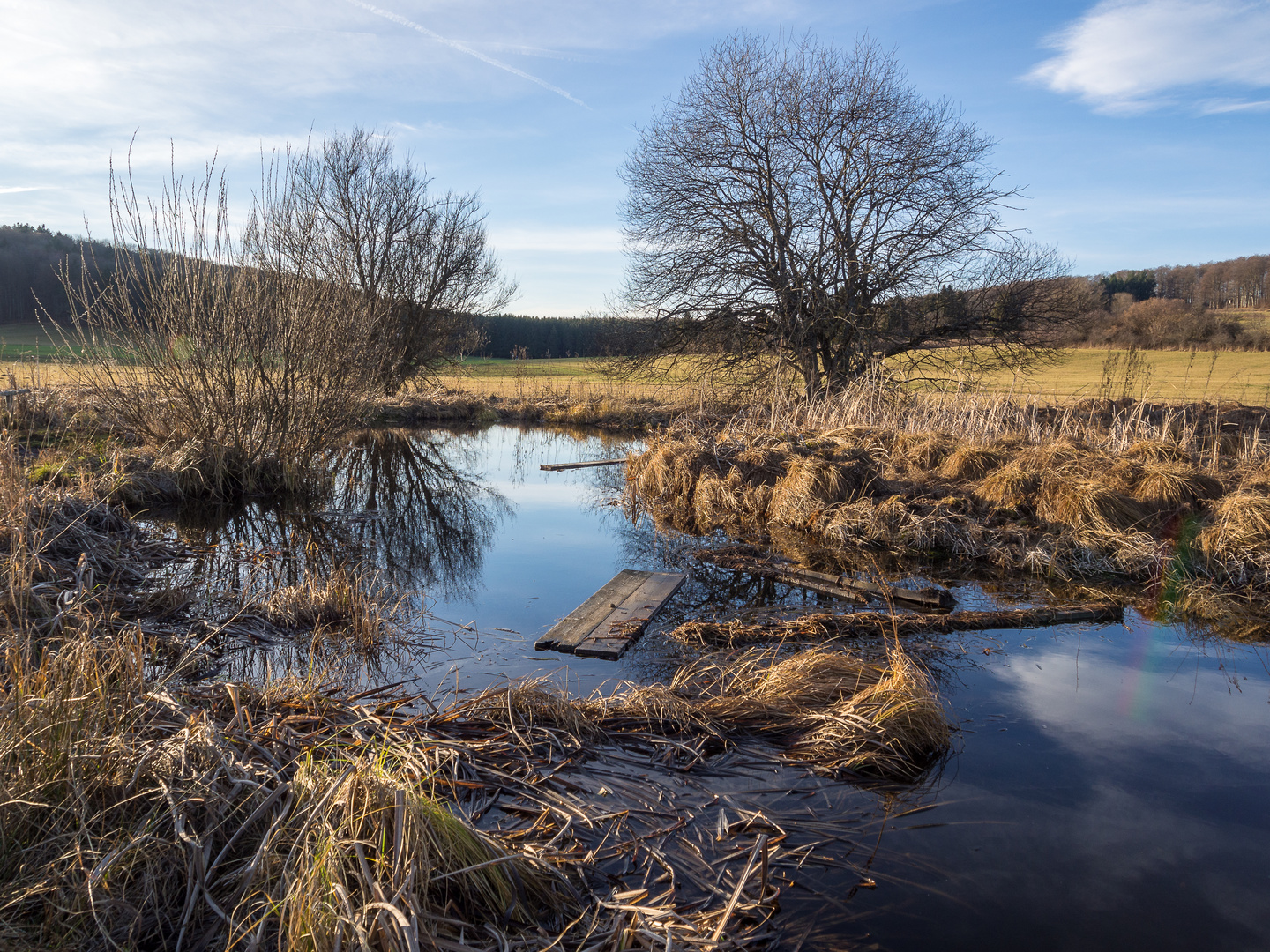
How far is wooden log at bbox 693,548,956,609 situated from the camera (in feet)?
20.3

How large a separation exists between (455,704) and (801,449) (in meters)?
7.18

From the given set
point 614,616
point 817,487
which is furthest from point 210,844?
point 817,487

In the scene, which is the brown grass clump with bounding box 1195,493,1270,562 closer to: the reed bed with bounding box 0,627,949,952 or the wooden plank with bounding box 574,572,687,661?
the wooden plank with bounding box 574,572,687,661

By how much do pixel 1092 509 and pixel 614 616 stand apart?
17.2 feet

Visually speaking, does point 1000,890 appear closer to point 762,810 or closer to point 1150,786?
point 762,810

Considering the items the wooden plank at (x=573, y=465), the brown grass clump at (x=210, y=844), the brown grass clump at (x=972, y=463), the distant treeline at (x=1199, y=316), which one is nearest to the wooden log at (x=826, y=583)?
the brown grass clump at (x=972, y=463)

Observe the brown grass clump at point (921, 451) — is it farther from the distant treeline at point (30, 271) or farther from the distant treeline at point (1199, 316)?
the distant treeline at point (30, 271)

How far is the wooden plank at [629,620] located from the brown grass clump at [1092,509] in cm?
421

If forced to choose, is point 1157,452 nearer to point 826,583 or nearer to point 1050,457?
point 1050,457

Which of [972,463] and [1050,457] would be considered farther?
[972,463]

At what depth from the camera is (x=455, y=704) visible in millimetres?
3805

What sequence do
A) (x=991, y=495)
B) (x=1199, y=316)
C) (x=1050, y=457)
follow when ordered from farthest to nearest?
(x=1199, y=316) → (x=1050, y=457) → (x=991, y=495)

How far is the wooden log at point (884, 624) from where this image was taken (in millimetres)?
5422

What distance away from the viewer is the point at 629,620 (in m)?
5.69
